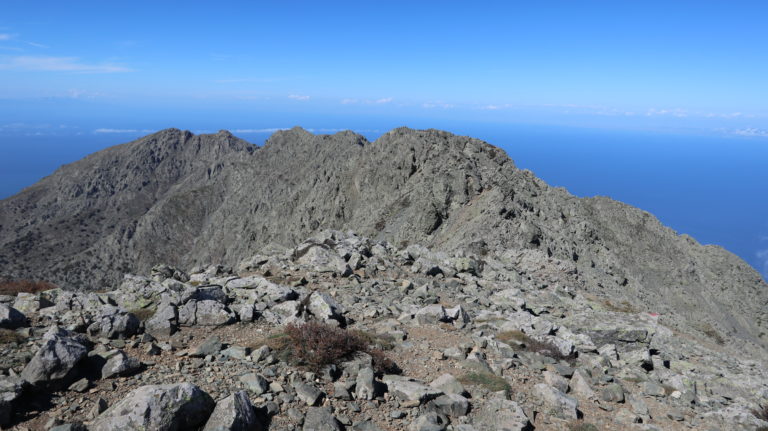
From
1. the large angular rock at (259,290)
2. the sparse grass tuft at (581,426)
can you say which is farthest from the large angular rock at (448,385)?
the large angular rock at (259,290)

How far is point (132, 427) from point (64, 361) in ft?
9.06

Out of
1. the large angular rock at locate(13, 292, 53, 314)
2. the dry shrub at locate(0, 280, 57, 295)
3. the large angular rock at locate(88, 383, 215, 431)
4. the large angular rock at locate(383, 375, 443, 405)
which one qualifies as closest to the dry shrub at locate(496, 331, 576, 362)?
the large angular rock at locate(383, 375, 443, 405)

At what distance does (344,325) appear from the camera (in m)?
14.2

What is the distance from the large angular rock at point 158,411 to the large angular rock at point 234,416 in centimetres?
28

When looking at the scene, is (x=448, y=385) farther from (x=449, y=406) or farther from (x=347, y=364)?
(x=347, y=364)

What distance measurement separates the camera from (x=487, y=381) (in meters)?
11.0

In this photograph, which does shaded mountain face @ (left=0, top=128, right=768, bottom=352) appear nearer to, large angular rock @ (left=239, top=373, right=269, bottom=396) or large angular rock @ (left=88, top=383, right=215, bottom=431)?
large angular rock @ (left=239, top=373, right=269, bottom=396)

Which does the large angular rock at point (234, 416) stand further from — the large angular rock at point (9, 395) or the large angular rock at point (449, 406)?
the large angular rock at point (449, 406)

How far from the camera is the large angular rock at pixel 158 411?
22.9 ft

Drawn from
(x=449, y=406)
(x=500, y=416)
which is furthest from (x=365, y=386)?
(x=500, y=416)

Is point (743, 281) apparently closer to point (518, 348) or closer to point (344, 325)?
point (518, 348)

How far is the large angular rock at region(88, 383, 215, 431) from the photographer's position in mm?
6965

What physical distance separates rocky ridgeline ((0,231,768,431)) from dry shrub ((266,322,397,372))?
5.5 inches

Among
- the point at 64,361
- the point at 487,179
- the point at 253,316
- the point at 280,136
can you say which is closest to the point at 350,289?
the point at 253,316
